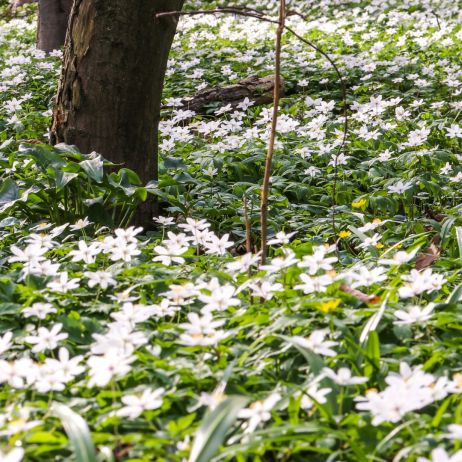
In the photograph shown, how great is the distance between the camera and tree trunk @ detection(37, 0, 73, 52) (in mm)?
9102

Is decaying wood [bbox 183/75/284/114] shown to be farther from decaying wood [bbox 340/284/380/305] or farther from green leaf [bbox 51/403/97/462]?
green leaf [bbox 51/403/97/462]

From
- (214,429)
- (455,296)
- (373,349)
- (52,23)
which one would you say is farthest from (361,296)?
(52,23)

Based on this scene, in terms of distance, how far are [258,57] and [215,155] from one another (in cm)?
404

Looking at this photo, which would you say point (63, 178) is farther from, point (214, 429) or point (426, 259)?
point (214, 429)

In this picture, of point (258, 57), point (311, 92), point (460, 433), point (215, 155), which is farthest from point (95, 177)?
point (258, 57)

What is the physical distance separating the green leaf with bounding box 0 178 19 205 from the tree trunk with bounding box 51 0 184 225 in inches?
19.4

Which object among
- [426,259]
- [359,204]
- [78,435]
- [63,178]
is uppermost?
[63,178]

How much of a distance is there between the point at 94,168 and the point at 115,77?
0.64m

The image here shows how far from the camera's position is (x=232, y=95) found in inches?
255

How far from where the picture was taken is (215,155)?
4484 mm

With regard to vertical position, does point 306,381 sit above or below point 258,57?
below

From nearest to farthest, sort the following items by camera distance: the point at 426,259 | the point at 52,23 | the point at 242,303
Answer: the point at 242,303 → the point at 426,259 → the point at 52,23

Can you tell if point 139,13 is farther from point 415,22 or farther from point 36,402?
point 415,22

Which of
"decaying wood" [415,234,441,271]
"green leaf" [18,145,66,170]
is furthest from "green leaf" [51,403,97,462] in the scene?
"green leaf" [18,145,66,170]
